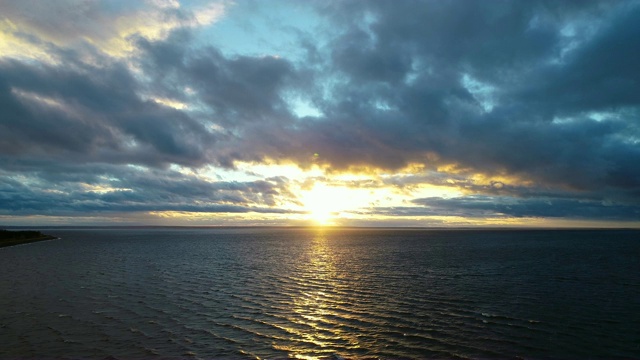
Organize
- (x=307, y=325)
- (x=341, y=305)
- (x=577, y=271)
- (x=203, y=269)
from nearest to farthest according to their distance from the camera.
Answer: (x=307, y=325) < (x=341, y=305) < (x=577, y=271) < (x=203, y=269)

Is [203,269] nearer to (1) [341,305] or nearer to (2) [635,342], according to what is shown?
(1) [341,305]

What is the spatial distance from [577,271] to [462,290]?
1042 inches

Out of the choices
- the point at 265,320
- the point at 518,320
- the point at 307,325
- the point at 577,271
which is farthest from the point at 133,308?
the point at 577,271

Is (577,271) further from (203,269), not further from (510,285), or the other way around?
(203,269)

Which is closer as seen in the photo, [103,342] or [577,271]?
[103,342]

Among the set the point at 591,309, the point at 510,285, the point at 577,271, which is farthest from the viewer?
the point at 577,271

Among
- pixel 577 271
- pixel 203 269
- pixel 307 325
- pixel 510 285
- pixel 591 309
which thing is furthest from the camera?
pixel 203 269

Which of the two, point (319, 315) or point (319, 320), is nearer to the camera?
point (319, 320)

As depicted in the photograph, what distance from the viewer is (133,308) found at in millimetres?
32594

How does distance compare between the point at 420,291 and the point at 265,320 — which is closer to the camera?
the point at 265,320

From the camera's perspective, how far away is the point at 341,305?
34500 mm

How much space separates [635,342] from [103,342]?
3131cm

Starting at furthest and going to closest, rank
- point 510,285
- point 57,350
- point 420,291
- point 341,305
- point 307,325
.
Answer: point 510,285, point 420,291, point 341,305, point 307,325, point 57,350

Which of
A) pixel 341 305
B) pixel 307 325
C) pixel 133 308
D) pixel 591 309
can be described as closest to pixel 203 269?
pixel 133 308
